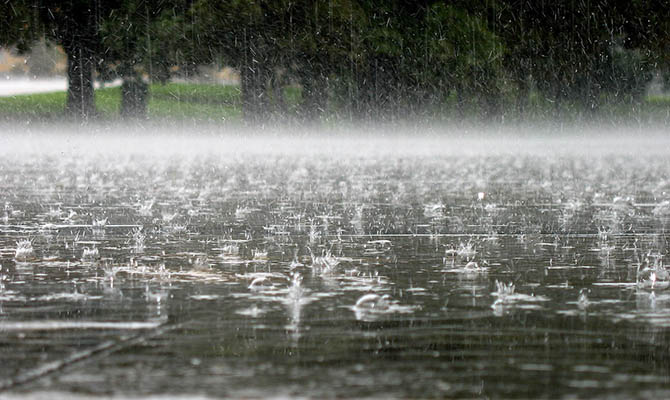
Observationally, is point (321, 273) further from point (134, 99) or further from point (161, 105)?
point (161, 105)

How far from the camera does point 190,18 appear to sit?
38.3 m

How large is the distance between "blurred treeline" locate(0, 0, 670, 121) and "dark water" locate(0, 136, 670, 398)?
25096mm

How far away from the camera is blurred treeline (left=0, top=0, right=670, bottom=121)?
125ft

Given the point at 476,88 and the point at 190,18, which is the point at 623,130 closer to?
the point at 476,88

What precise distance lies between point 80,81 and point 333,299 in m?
36.3

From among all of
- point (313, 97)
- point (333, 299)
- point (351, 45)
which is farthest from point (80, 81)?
point (333, 299)

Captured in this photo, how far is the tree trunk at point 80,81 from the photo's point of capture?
1599 inches

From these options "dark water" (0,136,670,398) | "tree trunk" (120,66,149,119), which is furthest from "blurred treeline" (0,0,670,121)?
"dark water" (0,136,670,398)

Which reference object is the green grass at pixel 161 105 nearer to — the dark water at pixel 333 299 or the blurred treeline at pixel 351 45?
the blurred treeline at pixel 351 45

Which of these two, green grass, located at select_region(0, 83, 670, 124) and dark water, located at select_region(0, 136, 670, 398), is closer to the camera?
dark water, located at select_region(0, 136, 670, 398)

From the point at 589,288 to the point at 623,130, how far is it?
40640 mm

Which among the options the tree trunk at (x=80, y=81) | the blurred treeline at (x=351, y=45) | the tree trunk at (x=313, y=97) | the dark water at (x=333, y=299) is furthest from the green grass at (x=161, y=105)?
the dark water at (x=333, y=299)

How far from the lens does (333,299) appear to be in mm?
5957

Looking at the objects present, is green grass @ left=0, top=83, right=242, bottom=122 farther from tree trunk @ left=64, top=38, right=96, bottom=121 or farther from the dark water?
the dark water
